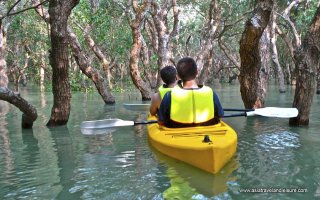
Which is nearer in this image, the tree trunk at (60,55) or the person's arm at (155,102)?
the person's arm at (155,102)

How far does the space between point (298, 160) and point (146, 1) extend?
995cm

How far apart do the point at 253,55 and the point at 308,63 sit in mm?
1248

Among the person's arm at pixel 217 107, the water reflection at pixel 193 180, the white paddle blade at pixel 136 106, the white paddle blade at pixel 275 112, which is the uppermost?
the person's arm at pixel 217 107

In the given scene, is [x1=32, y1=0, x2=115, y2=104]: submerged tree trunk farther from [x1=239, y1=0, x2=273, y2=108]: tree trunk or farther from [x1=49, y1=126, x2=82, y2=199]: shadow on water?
[x1=239, y1=0, x2=273, y2=108]: tree trunk

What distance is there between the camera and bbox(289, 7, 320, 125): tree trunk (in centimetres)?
766

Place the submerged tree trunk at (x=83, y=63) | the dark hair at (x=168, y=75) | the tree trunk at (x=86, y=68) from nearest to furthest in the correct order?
the dark hair at (x=168, y=75), the submerged tree trunk at (x=83, y=63), the tree trunk at (x=86, y=68)

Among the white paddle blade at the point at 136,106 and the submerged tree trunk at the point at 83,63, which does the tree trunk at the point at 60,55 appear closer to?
the white paddle blade at the point at 136,106

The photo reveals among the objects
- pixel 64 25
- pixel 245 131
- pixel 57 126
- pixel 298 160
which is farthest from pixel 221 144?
pixel 57 126

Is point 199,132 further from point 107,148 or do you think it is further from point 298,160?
point 107,148

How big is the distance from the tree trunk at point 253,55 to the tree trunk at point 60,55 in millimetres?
3346

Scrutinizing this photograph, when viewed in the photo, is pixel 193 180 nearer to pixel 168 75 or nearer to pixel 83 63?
pixel 168 75

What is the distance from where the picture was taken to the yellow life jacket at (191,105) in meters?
5.45

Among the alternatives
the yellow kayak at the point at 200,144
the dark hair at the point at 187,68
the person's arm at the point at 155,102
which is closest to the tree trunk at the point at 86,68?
the person's arm at the point at 155,102

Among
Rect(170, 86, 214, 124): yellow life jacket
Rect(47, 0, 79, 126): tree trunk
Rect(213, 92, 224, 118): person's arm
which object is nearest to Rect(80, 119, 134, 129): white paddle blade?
Rect(47, 0, 79, 126): tree trunk
